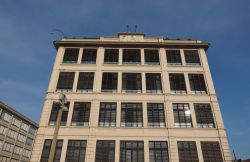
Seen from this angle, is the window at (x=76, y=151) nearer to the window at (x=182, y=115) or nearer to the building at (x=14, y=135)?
the window at (x=182, y=115)

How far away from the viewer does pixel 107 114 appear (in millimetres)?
21547

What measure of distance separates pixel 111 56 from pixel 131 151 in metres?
11.8

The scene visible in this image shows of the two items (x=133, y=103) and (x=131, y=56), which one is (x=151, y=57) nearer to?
(x=131, y=56)

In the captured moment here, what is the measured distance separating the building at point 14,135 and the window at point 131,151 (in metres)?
40.2

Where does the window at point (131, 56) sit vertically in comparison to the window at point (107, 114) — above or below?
above

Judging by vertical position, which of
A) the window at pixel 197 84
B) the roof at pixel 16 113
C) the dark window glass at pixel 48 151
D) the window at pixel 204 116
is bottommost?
the dark window glass at pixel 48 151

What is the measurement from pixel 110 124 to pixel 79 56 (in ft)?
32.1

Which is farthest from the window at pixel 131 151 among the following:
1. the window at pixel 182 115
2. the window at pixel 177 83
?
the window at pixel 177 83

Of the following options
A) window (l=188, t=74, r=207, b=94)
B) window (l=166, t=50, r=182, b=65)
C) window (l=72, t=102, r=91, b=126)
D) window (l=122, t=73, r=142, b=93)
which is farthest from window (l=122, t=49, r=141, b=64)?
window (l=72, t=102, r=91, b=126)

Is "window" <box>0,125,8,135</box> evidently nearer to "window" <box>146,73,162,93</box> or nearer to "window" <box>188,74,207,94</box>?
"window" <box>146,73,162,93</box>

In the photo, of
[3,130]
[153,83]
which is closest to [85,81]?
[153,83]

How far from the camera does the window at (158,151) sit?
19080mm

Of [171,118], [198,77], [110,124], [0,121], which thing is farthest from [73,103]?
Answer: [0,121]

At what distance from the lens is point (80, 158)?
19078 mm
